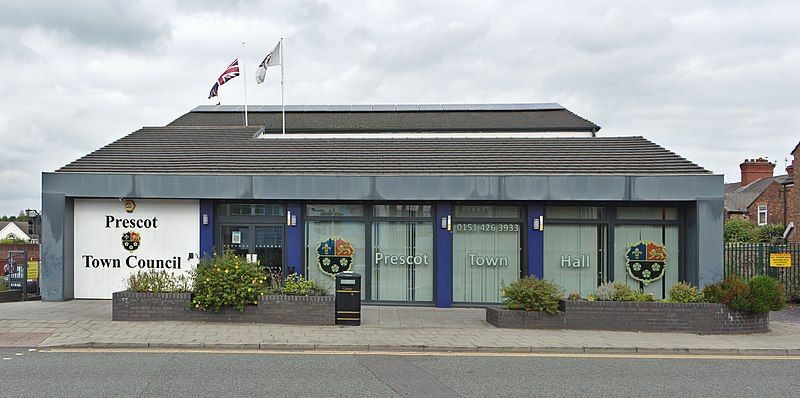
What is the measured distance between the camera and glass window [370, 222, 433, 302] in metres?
17.1

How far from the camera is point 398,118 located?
1082 inches

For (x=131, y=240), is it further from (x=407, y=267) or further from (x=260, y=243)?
(x=407, y=267)

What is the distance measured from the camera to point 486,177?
648 inches

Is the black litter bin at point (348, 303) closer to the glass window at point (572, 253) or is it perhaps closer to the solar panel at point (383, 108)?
the glass window at point (572, 253)

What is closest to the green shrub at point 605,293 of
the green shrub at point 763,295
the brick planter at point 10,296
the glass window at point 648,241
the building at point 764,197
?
the green shrub at point 763,295

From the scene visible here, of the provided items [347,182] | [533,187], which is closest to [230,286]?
[347,182]

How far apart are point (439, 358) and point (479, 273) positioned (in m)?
6.63

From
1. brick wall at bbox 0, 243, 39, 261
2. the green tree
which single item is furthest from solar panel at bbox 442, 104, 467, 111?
the green tree

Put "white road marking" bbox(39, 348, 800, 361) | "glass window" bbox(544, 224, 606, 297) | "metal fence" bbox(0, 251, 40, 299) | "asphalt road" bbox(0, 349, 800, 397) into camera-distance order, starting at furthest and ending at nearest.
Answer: "metal fence" bbox(0, 251, 40, 299) < "glass window" bbox(544, 224, 606, 297) < "white road marking" bbox(39, 348, 800, 361) < "asphalt road" bbox(0, 349, 800, 397)

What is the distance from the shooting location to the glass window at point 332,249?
56.3 feet

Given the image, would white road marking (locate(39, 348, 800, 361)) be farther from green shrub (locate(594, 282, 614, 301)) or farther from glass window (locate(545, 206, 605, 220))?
glass window (locate(545, 206, 605, 220))

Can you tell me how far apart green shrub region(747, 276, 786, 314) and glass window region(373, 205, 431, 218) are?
7.53m

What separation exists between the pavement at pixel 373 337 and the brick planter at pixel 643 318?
9.8 inches

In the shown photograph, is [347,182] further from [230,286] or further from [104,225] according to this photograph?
[104,225]
